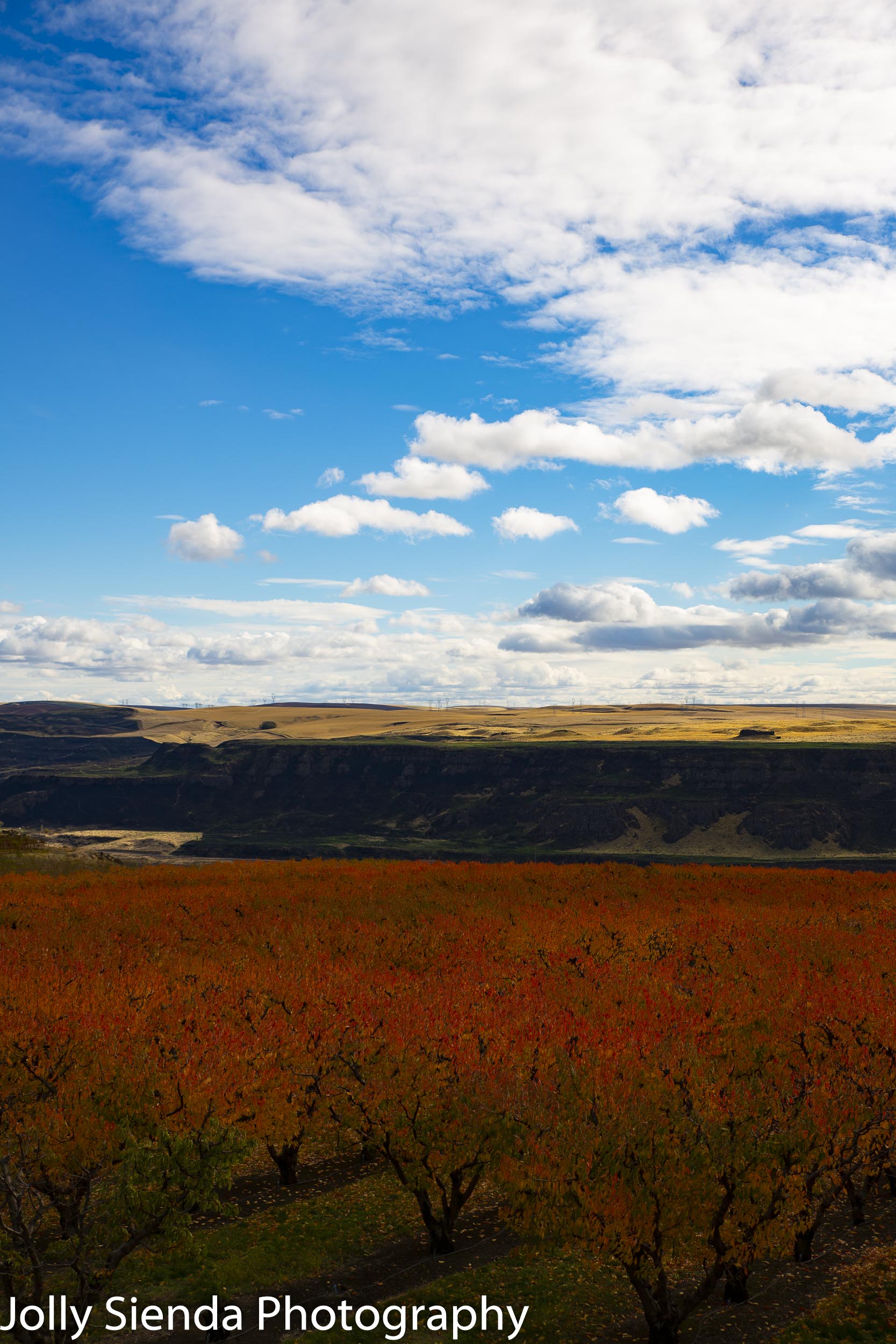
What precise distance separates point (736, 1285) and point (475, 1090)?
10.2 meters

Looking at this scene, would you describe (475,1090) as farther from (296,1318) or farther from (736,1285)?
(736,1285)

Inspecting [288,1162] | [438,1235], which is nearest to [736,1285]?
[438,1235]

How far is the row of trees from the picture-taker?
2400 centimetres

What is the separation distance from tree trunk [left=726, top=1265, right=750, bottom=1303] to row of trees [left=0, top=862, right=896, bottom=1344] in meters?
0.08

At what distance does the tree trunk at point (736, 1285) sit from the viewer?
27.4 meters

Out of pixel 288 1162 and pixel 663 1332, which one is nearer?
pixel 663 1332

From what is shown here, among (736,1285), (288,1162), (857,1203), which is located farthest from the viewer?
(288,1162)

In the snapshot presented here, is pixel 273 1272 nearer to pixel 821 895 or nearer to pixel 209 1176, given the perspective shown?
pixel 209 1176

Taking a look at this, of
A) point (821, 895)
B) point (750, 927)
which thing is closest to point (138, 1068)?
point (750, 927)

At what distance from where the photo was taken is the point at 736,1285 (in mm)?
27516

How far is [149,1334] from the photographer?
27312 millimetres

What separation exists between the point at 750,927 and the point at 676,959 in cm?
1002

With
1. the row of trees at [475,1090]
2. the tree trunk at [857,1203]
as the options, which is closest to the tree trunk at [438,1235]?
the row of trees at [475,1090]

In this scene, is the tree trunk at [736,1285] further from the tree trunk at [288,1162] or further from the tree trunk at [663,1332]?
the tree trunk at [288,1162]
